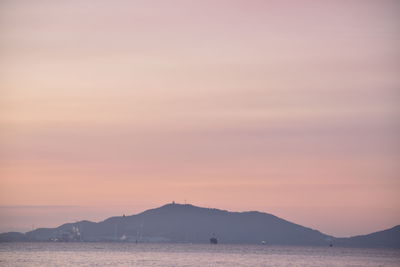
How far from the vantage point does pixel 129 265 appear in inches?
5187

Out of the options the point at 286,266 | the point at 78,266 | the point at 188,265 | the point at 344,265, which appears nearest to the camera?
the point at 78,266

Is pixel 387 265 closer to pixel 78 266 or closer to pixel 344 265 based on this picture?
pixel 344 265

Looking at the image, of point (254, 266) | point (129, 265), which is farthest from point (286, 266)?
point (129, 265)

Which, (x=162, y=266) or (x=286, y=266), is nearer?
(x=162, y=266)

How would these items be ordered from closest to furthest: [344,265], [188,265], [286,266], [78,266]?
[78,266], [188,265], [286,266], [344,265]

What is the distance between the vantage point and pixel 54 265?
419 feet

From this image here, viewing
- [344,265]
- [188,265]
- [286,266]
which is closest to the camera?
[188,265]

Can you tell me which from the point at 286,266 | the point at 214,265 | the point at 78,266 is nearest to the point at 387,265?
the point at 286,266

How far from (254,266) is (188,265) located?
447 inches

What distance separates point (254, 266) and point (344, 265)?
2459cm

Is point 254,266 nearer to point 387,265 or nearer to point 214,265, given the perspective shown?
point 214,265

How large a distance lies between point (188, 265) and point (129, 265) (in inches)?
391

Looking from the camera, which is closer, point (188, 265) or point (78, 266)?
point (78, 266)

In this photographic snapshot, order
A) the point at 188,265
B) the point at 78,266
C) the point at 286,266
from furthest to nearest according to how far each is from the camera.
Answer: the point at 286,266 → the point at 188,265 → the point at 78,266
